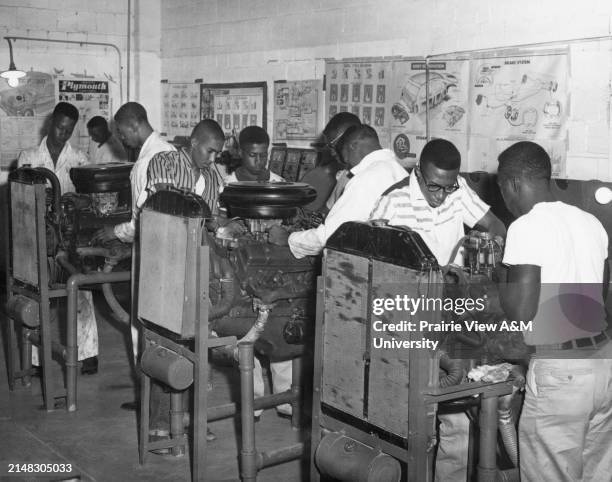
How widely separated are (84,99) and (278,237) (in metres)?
5.11

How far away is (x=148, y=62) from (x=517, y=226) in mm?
6548

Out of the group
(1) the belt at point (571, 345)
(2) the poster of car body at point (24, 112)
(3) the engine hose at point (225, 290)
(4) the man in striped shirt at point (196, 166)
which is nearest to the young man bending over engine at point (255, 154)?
(4) the man in striped shirt at point (196, 166)

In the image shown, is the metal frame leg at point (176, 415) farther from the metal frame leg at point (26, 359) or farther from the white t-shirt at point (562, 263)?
the white t-shirt at point (562, 263)

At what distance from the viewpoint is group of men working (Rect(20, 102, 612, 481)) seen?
2.78 m

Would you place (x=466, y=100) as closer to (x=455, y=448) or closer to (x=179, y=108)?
(x=455, y=448)

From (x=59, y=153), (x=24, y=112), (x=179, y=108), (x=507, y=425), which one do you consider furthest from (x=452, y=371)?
(x=24, y=112)

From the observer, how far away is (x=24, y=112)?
791 centimetres

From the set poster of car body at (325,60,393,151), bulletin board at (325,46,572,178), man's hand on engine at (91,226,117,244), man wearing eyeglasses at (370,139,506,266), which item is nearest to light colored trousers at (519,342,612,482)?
man wearing eyeglasses at (370,139,506,266)

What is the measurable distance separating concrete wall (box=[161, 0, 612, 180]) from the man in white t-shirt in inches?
66.2

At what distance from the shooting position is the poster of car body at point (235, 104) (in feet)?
23.6

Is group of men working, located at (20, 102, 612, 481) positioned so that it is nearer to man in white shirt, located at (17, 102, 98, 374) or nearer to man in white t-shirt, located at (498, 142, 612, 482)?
man in white t-shirt, located at (498, 142, 612, 482)

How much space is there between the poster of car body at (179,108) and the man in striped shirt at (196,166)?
3482mm

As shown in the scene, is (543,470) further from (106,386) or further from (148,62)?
(148,62)

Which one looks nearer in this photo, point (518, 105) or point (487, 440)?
point (487, 440)
